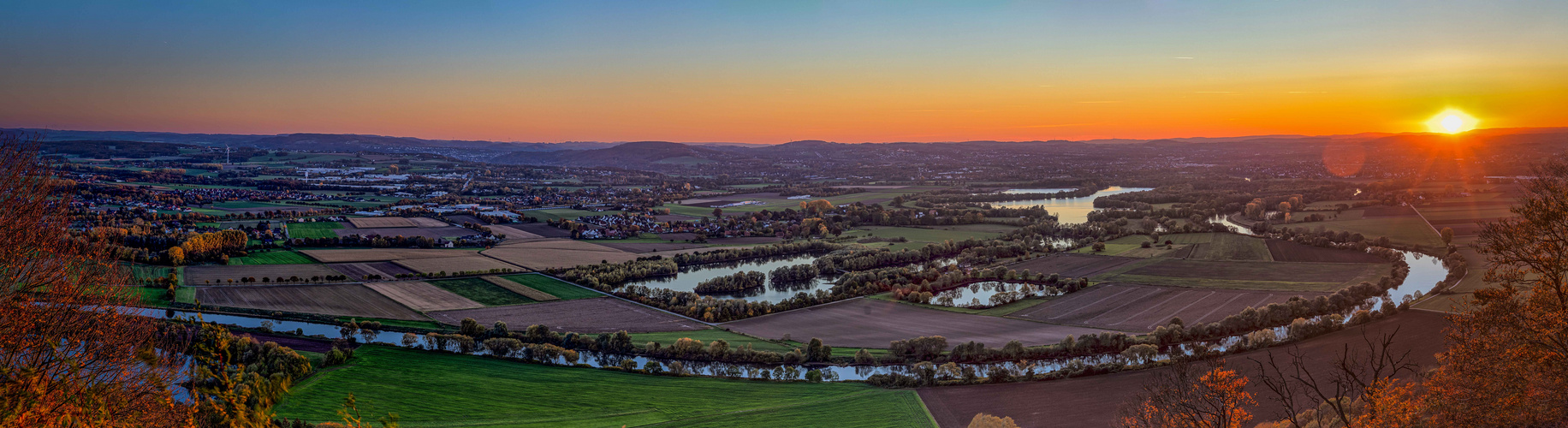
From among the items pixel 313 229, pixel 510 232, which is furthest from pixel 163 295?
pixel 510 232

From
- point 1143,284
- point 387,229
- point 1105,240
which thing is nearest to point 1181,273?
point 1143,284

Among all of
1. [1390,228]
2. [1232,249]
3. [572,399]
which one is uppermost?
[1390,228]

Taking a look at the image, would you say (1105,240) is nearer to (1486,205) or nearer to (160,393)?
(1486,205)

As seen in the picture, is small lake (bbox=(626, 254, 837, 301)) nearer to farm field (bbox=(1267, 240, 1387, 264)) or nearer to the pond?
the pond

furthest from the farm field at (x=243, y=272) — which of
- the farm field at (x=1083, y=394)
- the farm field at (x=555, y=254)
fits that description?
the farm field at (x=1083, y=394)

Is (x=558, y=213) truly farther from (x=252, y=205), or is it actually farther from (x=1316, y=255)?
(x=1316, y=255)
